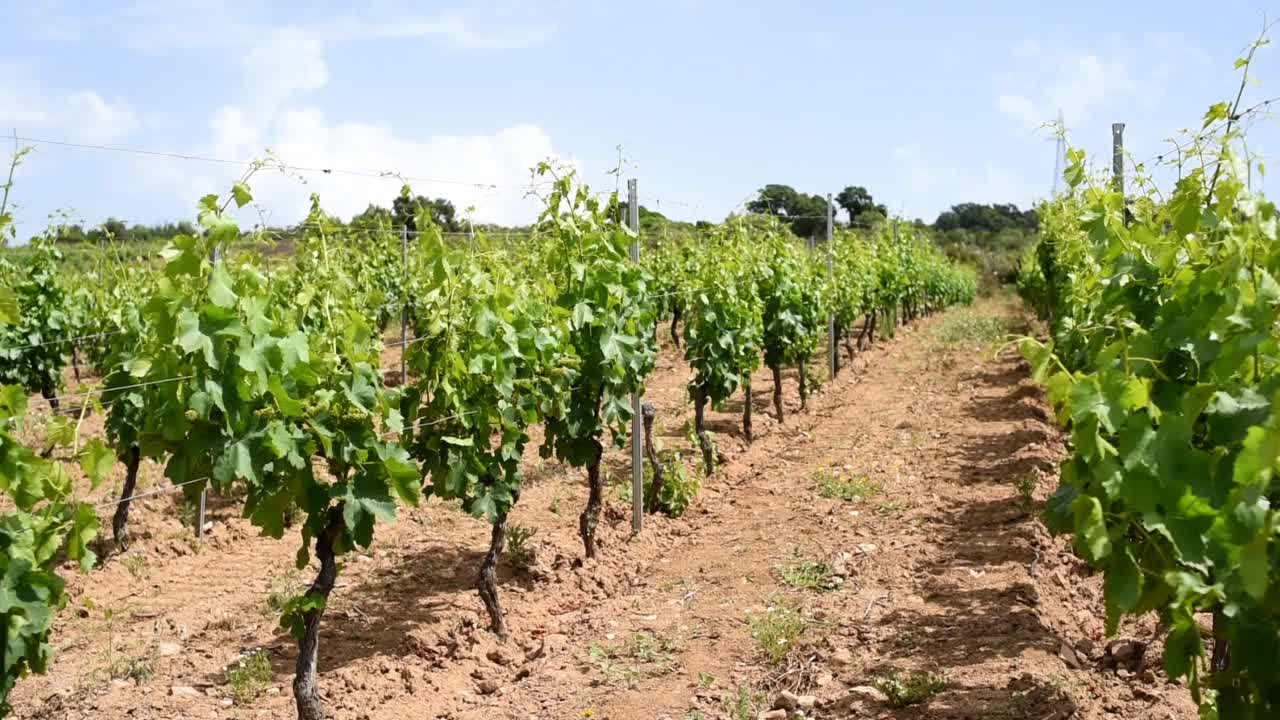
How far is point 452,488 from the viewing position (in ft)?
19.0

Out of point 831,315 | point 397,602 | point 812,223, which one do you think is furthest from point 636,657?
point 812,223

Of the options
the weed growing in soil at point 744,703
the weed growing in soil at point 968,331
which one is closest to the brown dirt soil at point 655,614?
the weed growing in soil at point 744,703

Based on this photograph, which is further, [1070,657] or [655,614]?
[655,614]

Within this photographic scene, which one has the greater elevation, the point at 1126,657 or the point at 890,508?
the point at 890,508

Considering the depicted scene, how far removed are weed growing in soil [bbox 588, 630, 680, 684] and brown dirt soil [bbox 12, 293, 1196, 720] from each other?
2 centimetres

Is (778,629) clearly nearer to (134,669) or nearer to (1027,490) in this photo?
(1027,490)

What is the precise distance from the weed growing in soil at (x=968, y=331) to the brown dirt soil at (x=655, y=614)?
12888 millimetres

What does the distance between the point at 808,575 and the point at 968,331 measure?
18592 mm

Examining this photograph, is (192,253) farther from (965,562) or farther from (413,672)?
(965,562)

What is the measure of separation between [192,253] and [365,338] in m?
0.90

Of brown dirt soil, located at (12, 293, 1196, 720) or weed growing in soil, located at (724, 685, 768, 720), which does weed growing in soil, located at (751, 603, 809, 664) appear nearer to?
brown dirt soil, located at (12, 293, 1196, 720)

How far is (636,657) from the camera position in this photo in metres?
5.73

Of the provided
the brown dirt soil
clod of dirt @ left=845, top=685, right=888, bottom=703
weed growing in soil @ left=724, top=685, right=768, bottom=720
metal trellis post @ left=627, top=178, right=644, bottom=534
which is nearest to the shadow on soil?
the brown dirt soil

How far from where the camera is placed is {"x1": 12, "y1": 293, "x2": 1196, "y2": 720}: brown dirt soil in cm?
518
